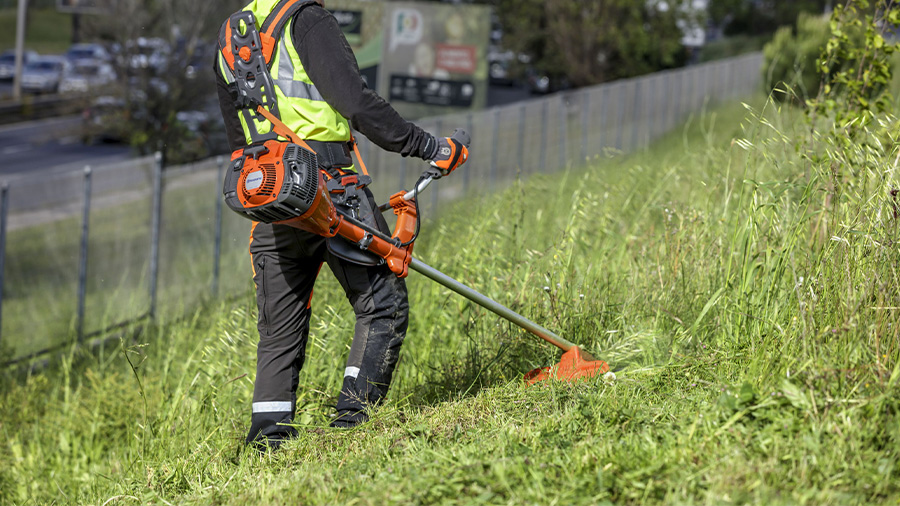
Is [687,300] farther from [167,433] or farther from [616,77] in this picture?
[616,77]

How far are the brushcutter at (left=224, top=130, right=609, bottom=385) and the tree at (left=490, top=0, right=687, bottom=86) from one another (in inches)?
830

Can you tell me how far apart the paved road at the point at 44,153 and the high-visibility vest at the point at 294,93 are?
21963mm

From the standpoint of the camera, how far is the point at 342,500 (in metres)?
2.71

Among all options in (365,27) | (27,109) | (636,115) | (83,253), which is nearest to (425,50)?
(365,27)

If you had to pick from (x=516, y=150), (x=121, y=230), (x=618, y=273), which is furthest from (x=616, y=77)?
(x=618, y=273)

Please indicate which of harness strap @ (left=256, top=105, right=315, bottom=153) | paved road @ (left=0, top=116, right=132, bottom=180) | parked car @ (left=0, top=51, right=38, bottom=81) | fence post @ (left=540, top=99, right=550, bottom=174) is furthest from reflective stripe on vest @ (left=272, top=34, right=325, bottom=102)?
parked car @ (left=0, top=51, right=38, bottom=81)

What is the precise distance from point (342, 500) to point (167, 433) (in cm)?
168

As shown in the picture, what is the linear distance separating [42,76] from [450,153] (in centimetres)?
→ 3626

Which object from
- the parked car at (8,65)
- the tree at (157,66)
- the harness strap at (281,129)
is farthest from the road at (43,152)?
the harness strap at (281,129)

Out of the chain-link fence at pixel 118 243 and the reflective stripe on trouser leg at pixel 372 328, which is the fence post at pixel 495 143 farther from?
the reflective stripe on trouser leg at pixel 372 328

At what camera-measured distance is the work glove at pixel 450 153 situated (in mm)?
3568

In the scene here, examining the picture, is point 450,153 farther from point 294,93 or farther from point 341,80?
point 294,93

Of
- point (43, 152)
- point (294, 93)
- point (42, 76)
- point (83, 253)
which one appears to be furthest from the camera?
point (42, 76)

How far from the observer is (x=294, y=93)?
3498 millimetres
